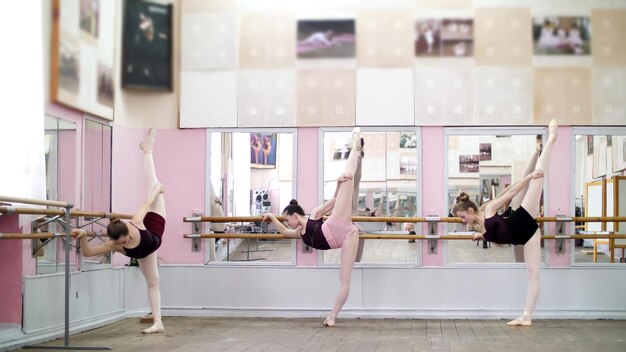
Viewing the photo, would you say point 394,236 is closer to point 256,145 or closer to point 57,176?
point 256,145

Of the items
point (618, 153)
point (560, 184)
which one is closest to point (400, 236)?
point (560, 184)

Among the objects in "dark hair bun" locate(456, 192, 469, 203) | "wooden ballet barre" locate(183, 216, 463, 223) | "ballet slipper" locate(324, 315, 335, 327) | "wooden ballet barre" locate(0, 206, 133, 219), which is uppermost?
"dark hair bun" locate(456, 192, 469, 203)

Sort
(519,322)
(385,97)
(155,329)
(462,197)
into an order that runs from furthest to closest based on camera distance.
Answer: (385,97) < (462,197) < (519,322) < (155,329)

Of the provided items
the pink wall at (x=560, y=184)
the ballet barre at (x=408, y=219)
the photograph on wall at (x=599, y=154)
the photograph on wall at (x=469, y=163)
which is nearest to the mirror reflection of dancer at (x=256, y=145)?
the ballet barre at (x=408, y=219)

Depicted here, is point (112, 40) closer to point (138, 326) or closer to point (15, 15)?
point (15, 15)

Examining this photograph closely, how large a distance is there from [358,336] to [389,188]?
6.44 ft

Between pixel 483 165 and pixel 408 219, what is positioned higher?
Result: pixel 483 165

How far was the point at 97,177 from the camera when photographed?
23.7 ft

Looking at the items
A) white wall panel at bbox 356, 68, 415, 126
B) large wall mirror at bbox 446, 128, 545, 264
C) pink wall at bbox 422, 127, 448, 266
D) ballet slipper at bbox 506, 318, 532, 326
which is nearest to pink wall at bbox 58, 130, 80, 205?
white wall panel at bbox 356, 68, 415, 126

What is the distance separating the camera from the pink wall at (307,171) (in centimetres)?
791

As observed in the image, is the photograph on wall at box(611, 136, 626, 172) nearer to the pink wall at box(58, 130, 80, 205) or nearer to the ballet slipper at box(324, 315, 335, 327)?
→ the ballet slipper at box(324, 315, 335, 327)

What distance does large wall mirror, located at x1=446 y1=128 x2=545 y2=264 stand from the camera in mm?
7746

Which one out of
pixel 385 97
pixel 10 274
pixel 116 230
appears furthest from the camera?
pixel 385 97

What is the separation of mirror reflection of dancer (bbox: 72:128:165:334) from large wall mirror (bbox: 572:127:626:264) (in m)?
4.09
